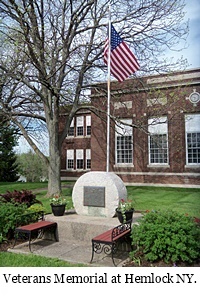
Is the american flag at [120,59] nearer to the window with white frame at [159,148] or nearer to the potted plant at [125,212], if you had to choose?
the potted plant at [125,212]

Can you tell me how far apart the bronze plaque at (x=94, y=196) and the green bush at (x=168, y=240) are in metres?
2.49

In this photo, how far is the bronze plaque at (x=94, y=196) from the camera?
319 inches

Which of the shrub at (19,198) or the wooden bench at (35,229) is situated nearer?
the wooden bench at (35,229)

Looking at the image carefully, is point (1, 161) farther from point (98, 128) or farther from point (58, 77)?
point (58, 77)

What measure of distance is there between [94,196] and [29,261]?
3020 mm

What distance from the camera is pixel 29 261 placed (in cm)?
561

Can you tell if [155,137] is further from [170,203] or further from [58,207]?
[58,207]

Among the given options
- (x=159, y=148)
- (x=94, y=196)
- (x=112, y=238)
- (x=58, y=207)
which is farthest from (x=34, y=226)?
(x=159, y=148)

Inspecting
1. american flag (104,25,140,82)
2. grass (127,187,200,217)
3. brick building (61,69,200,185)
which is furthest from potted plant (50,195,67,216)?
brick building (61,69,200,185)

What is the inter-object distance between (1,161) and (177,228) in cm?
2744

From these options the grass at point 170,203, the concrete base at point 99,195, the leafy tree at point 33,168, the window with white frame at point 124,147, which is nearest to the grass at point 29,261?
the concrete base at point 99,195

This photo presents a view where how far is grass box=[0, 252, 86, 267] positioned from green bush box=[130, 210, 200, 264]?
131cm

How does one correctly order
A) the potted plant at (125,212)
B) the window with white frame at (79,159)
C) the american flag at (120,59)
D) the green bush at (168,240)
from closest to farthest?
the green bush at (168,240), the potted plant at (125,212), the american flag at (120,59), the window with white frame at (79,159)

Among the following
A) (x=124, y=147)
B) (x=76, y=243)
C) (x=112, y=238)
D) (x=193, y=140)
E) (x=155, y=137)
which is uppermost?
(x=155, y=137)
